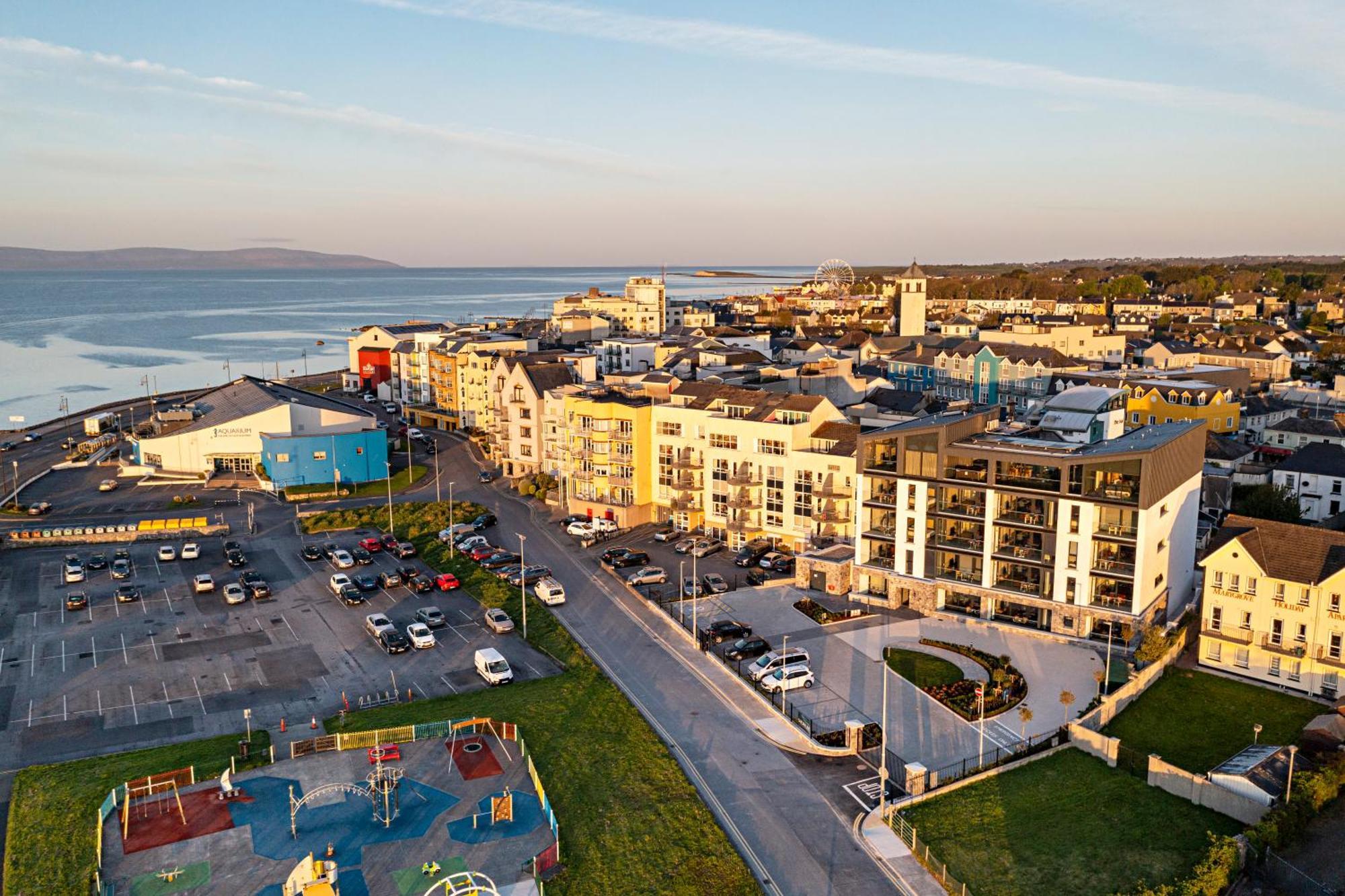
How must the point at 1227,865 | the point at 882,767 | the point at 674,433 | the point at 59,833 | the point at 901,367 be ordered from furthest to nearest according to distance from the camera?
the point at 901,367
the point at 674,433
the point at 882,767
the point at 59,833
the point at 1227,865

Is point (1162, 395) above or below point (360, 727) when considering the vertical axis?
above

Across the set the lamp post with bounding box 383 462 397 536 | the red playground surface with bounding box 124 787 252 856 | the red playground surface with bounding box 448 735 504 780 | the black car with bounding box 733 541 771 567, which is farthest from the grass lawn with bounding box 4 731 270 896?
the lamp post with bounding box 383 462 397 536

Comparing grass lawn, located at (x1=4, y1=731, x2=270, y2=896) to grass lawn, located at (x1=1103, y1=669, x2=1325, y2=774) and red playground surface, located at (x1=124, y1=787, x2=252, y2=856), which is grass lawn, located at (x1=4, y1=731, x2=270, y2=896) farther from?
grass lawn, located at (x1=1103, y1=669, x2=1325, y2=774)

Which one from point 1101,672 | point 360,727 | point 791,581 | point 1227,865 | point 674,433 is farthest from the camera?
point 674,433

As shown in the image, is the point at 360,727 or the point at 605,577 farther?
the point at 605,577

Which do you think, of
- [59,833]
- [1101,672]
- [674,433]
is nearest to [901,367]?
[674,433]

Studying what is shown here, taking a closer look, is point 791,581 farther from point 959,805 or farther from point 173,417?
point 173,417

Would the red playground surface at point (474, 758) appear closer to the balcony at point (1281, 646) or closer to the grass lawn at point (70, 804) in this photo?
the grass lawn at point (70, 804)
